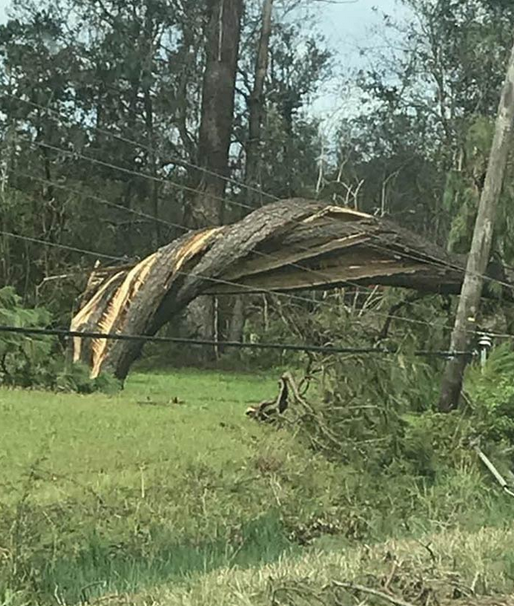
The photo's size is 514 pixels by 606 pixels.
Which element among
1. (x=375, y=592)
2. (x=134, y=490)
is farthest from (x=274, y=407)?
(x=375, y=592)

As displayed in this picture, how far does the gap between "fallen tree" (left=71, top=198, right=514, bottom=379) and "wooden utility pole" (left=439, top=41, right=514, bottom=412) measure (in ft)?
3.83

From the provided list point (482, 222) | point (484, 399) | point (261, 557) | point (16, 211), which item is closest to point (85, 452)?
point (261, 557)

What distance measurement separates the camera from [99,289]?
13.1 meters

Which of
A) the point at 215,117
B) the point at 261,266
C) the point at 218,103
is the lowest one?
the point at 261,266

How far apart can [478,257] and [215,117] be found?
894 centimetres

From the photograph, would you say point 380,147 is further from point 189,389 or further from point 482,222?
point 482,222

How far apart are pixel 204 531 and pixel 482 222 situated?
5703mm

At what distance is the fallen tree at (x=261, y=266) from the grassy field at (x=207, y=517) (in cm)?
133

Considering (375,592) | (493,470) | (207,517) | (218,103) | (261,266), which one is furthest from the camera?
(218,103)

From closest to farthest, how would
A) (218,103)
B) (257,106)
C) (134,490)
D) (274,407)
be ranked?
1. (134,490)
2. (274,407)
3. (218,103)
4. (257,106)

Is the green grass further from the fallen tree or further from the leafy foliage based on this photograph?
the fallen tree

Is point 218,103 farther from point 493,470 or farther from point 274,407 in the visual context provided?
point 493,470

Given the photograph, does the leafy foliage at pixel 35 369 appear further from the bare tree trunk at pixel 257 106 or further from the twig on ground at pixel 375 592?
the bare tree trunk at pixel 257 106

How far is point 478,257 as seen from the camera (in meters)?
11.7
